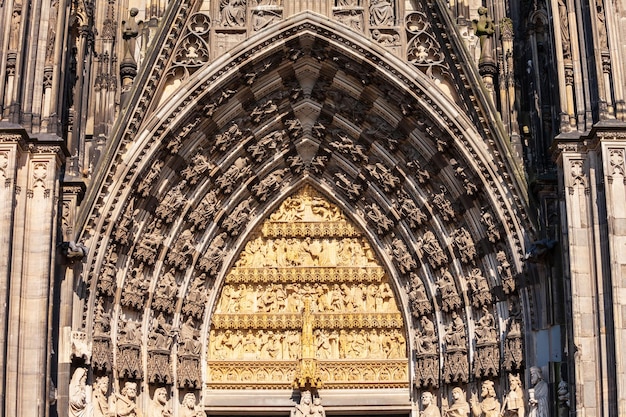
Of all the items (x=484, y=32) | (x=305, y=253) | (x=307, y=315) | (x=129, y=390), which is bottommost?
(x=129, y=390)

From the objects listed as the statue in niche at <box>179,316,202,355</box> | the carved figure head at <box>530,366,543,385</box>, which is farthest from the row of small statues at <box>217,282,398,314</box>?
the carved figure head at <box>530,366,543,385</box>

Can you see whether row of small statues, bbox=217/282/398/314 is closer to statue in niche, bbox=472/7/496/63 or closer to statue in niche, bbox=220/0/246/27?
statue in niche, bbox=472/7/496/63

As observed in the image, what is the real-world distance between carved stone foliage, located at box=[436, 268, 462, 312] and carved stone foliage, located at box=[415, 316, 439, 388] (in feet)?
1.23

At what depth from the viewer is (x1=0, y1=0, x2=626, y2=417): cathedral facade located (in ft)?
42.4

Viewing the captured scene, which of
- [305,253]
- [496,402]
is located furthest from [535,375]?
[305,253]

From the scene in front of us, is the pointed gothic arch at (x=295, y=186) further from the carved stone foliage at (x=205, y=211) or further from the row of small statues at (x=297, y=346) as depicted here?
the row of small statues at (x=297, y=346)

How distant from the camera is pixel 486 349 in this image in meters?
14.7

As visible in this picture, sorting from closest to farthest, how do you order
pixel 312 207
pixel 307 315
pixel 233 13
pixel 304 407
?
pixel 233 13
pixel 304 407
pixel 307 315
pixel 312 207

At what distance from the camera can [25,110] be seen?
42.9ft

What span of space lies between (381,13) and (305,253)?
11.0ft

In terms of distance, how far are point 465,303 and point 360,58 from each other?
330 centimetres

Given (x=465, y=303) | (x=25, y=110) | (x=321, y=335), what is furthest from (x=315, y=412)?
(x=25, y=110)

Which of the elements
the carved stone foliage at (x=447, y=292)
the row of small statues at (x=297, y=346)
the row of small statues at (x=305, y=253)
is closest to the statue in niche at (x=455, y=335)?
the carved stone foliage at (x=447, y=292)

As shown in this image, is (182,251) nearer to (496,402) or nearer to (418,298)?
(418,298)
